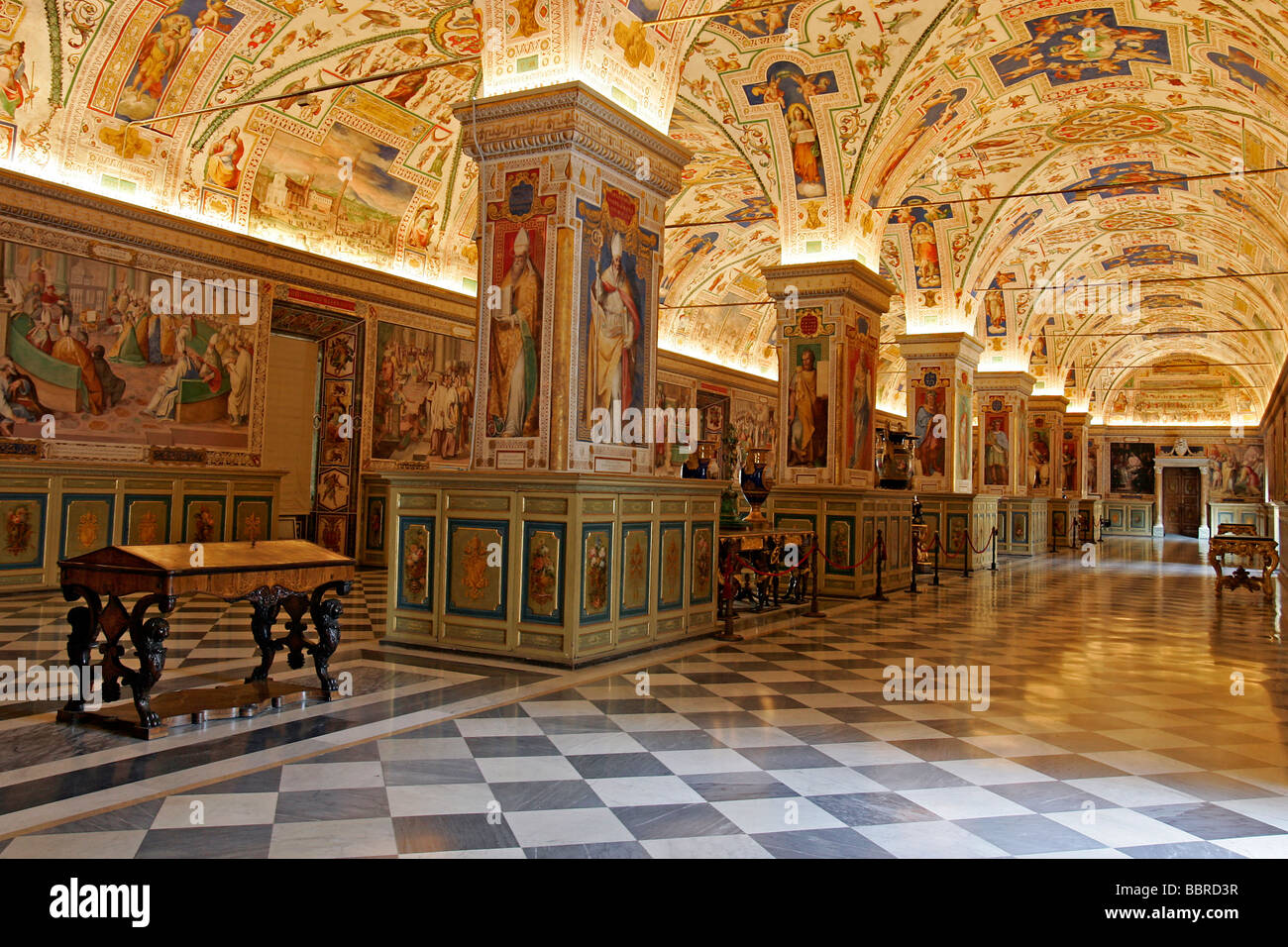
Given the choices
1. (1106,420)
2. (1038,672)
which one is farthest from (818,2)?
(1106,420)

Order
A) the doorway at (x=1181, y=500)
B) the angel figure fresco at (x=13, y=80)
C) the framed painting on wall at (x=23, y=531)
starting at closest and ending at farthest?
the angel figure fresco at (x=13, y=80)
the framed painting on wall at (x=23, y=531)
the doorway at (x=1181, y=500)

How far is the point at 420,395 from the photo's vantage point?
1872 centimetres

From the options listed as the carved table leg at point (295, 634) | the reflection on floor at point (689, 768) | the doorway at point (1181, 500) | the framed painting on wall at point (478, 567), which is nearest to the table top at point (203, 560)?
the carved table leg at point (295, 634)

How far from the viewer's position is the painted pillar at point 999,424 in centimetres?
2686

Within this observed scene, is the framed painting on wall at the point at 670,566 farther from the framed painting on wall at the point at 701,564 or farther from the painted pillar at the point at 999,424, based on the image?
the painted pillar at the point at 999,424

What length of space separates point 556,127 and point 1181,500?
5050cm

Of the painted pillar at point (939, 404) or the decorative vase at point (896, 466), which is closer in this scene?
the decorative vase at point (896, 466)

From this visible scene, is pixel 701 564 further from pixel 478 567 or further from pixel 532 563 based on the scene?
pixel 478 567

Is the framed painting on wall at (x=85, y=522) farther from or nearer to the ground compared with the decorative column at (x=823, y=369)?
nearer to the ground

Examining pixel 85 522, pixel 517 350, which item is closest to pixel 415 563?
pixel 517 350

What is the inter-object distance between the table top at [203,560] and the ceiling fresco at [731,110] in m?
5.17

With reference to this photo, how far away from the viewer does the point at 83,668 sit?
606cm

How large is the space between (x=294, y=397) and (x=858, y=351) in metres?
10.7

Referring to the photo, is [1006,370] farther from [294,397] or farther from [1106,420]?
[1106,420]
